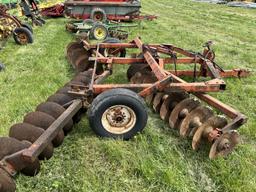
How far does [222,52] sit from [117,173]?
630 centimetres

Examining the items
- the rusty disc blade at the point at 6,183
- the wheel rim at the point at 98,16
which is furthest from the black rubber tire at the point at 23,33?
the rusty disc blade at the point at 6,183

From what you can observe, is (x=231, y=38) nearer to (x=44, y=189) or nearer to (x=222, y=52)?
(x=222, y=52)

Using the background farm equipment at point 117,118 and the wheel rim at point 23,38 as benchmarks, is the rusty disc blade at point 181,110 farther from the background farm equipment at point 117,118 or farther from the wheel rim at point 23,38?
the wheel rim at point 23,38

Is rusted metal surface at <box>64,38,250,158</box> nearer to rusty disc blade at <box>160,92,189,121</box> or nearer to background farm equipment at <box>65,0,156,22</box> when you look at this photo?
rusty disc blade at <box>160,92,189,121</box>

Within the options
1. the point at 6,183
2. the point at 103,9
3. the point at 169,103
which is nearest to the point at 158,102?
the point at 169,103

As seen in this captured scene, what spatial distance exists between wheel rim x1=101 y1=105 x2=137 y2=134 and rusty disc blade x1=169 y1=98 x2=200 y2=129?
64 cm

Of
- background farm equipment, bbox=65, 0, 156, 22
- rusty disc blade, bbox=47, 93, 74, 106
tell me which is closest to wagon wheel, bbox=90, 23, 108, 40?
background farm equipment, bbox=65, 0, 156, 22

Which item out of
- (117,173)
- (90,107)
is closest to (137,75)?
(90,107)

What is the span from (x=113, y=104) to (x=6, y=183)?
1446mm

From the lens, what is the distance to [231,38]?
36.7 ft

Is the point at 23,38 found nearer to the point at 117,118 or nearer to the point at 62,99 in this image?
the point at 62,99

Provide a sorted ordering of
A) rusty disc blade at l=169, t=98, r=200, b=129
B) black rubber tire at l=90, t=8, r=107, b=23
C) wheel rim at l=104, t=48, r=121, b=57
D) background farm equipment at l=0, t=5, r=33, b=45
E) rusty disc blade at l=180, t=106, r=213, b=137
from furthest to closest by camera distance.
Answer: black rubber tire at l=90, t=8, r=107, b=23, background farm equipment at l=0, t=5, r=33, b=45, wheel rim at l=104, t=48, r=121, b=57, rusty disc blade at l=169, t=98, r=200, b=129, rusty disc blade at l=180, t=106, r=213, b=137

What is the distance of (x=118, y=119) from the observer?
13.3 feet

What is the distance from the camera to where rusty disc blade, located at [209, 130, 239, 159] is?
3723 millimetres
